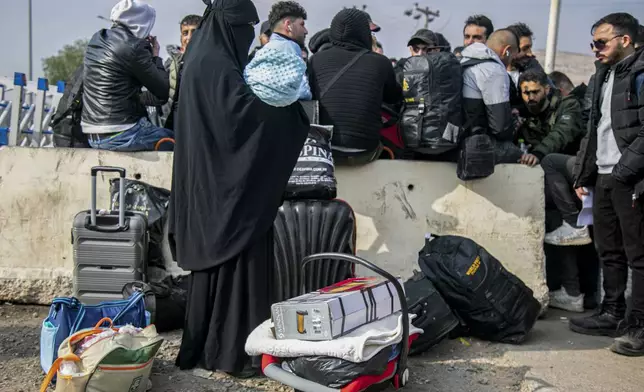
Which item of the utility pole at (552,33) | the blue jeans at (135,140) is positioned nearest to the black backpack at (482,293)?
the blue jeans at (135,140)

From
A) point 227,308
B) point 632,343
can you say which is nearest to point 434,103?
point 632,343

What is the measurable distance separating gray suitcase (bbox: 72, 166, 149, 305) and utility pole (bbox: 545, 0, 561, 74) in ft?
27.7

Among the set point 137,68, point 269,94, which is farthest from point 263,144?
point 137,68

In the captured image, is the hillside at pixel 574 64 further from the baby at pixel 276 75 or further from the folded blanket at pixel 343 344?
the folded blanket at pixel 343 344

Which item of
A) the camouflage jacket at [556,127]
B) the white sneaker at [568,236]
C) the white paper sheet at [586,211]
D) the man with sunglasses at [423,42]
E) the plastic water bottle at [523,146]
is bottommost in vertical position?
the white sneaker at [568,236]

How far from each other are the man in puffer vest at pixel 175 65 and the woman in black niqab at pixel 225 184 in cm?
143

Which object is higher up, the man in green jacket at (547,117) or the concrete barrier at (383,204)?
the man in green jacket at (547,117)

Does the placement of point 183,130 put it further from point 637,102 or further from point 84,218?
point 637,102

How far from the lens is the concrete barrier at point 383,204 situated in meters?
4.90

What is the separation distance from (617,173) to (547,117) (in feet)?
5.36

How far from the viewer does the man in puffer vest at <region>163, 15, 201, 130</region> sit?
509 cm

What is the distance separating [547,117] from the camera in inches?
218

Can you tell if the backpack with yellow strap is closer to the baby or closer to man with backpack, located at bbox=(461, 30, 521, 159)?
the baby

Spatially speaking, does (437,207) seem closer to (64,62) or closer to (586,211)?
(586,211)
